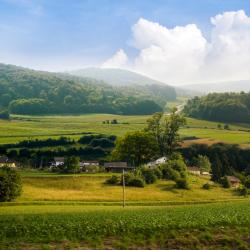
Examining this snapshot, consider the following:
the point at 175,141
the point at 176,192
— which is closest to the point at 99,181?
the point at 176,192

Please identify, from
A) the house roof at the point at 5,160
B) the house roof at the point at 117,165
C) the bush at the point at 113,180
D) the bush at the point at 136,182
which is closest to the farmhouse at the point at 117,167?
the house roof at the point at 117,165

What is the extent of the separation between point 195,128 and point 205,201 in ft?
363

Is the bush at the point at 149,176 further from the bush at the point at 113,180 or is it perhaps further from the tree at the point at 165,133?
the tree at the point at 165,133

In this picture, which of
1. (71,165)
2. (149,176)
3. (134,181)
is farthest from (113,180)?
(71,165)

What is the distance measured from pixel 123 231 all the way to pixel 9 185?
1203 inches

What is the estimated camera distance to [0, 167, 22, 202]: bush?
188 feet

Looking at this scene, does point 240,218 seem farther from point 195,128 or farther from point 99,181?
point 195,128

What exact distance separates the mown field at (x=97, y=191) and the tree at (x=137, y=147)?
64.3 feet

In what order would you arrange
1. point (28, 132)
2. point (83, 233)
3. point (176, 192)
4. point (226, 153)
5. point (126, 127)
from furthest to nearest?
point (126, 127) < point (28, 132) < point (226, 153) < point (176, 192) < point (83, 233)

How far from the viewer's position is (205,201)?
67.9m

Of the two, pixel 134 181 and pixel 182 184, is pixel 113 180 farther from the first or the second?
pixel 182 184

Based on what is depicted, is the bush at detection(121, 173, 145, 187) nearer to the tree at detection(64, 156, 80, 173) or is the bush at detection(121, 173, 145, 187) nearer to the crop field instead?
the tree at detection(64, 156, 80, 173)

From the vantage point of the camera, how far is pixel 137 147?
10088 cm

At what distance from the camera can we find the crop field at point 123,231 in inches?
1123
